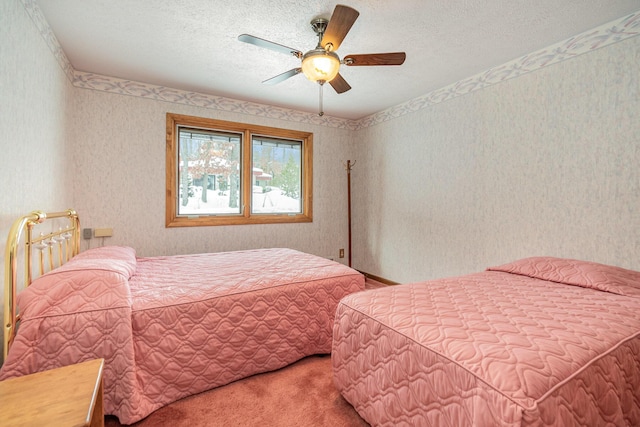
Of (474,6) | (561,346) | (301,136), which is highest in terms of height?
(474,6)

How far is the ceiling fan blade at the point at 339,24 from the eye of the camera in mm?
1536

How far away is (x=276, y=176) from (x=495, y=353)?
11.2 feet

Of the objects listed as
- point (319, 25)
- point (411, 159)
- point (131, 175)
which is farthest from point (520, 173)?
point (131, 175)

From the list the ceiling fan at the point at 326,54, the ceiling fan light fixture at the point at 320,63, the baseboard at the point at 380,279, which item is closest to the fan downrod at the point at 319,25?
the ceiling fan at the point at 326,54

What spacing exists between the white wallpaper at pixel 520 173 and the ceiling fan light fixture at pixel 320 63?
1.78 m

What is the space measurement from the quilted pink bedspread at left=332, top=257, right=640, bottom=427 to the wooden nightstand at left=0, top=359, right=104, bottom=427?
3.47 ft

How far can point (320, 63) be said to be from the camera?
1.85 metres

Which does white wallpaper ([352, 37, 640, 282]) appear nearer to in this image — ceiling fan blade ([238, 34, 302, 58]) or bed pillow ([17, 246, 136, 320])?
ceiling fan blade ([238, 34, 302, 58])

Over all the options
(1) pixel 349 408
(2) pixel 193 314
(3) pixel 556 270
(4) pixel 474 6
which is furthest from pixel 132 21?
(3) pixel 556 270

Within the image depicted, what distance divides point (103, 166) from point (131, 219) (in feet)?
1.96

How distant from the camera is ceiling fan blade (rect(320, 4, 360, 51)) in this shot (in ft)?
5.04

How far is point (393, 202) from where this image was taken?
151 inches

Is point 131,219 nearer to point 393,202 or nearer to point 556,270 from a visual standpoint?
point 393,202

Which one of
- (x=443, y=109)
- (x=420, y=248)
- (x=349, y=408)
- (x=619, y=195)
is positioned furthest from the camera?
(x=420, y=248)
